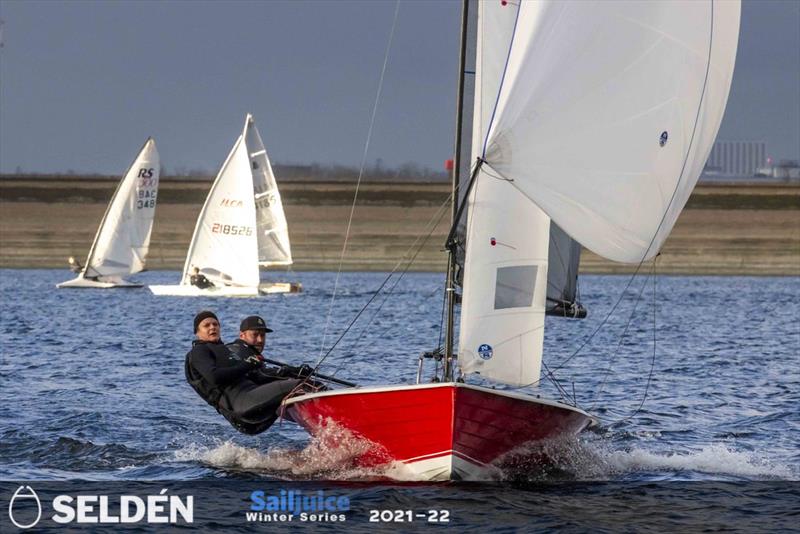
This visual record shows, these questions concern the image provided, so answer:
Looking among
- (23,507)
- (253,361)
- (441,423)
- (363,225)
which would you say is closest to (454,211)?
(441,423)

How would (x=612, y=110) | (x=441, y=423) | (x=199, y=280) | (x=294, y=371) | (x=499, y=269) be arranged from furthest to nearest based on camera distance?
(x=199, y=280)
(x=294, y=371)
(x=499, y=269)
(x=612, y=110)
(x=441, y=423)

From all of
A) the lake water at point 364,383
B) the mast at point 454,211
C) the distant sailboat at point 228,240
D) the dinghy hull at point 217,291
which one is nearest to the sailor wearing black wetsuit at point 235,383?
the lake water at point 364,383

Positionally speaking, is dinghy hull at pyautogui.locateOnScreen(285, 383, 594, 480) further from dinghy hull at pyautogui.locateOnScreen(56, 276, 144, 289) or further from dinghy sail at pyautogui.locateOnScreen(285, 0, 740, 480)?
dinghy hull at pyautogui.locateOnScreen(56, 276, 144, 289)

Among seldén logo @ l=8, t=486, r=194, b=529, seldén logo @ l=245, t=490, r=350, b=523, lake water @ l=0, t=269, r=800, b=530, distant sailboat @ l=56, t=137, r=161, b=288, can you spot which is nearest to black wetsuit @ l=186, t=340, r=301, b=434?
lake water @ l=0, t=269, r=800, b=530

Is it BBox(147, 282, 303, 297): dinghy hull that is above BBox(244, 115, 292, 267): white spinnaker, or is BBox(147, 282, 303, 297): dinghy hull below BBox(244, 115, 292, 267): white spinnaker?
below

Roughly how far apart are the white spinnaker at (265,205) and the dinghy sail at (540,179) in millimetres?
37572

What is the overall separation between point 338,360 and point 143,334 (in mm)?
8131

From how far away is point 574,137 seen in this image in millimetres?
12258

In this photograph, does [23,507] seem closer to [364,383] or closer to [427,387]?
[427,387]

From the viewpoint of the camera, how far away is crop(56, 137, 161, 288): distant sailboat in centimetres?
5312

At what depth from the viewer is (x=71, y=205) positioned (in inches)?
3509

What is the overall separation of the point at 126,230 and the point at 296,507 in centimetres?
4249

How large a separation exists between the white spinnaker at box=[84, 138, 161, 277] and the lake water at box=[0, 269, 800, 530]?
9.23m

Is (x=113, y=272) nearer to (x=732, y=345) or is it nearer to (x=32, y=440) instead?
(x=732, y=345)
